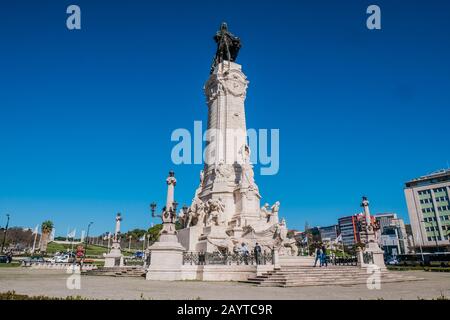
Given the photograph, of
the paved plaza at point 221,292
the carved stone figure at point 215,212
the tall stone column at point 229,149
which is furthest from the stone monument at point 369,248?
the carved stone figure at point 215,212

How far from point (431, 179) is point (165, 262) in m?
83.0

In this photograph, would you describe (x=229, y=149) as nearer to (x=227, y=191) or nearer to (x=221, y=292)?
(x=227, y=191)

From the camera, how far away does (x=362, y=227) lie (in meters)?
29.6

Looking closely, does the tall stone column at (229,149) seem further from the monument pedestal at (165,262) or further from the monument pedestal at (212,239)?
the monument pedestal at (165,262)

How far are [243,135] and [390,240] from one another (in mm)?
111728

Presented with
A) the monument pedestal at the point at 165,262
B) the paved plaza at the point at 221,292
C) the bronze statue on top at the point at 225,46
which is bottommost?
the paved plaza at the point at 221,292

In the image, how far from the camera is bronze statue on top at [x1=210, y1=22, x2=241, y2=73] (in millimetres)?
39500

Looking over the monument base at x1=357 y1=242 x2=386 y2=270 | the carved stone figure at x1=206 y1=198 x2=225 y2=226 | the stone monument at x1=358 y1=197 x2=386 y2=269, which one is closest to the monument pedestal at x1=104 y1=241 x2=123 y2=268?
the carved stone figure at x1=206 y1=198 x2=225 y2=226

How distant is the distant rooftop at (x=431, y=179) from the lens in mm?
80312

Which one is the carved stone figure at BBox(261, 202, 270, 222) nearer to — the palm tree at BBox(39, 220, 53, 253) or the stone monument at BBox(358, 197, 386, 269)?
the stone monument at BBox(358, 197, 386, 269)

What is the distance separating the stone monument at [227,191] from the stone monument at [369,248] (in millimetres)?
5900

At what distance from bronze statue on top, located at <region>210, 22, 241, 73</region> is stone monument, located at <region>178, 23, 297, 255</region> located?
0.66ft
